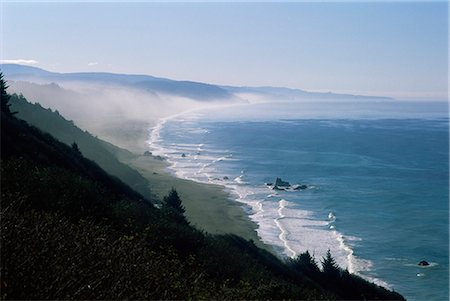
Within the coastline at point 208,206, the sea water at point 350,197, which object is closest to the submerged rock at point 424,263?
the sea water at point 350,197

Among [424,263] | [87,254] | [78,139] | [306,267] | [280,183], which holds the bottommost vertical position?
[424,263]

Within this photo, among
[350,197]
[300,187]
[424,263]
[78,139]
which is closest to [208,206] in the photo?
[300,187]

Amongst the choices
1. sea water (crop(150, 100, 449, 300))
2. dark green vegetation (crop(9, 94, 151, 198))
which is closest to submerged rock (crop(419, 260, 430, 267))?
sea water (crop(150, 100, 449, 300))

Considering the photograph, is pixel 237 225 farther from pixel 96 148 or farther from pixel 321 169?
pixel 321 169

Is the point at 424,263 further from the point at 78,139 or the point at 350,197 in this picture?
the point at 78,139

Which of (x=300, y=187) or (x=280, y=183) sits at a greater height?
(x=280, y=183)

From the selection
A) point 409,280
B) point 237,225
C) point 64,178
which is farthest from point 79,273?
point 237,225
